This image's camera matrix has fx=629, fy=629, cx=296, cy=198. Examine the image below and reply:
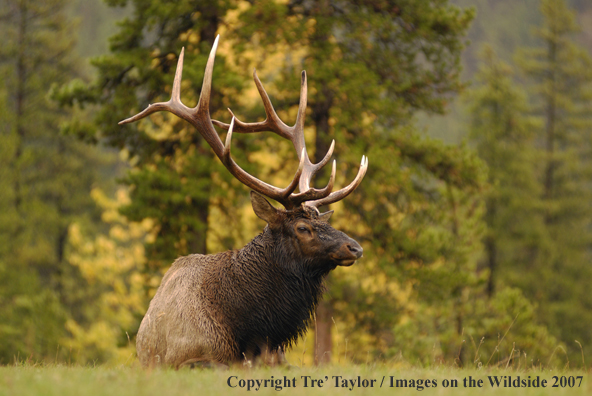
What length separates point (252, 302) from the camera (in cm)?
609

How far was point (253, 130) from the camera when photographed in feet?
25.6

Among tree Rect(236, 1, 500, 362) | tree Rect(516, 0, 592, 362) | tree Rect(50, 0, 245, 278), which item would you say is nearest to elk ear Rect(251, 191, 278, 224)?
tree Rect(50, 0, 245, 278)

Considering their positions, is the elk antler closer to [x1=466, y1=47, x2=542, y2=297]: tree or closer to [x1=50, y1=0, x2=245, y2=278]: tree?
[x1=50, y1=0, x2=245, y2=278]: tree

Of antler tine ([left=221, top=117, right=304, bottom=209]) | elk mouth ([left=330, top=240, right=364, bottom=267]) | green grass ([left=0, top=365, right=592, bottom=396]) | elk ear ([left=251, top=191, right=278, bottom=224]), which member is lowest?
green grass ([left=0, top=365, right=592, bottom=396])

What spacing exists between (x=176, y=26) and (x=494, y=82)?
15.0m

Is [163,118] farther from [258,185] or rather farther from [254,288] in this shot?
[254,288]

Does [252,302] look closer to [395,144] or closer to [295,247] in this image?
[295,247]

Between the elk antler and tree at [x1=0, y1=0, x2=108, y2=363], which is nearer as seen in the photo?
the elk antler

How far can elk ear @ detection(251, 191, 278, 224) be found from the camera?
20.3 feet

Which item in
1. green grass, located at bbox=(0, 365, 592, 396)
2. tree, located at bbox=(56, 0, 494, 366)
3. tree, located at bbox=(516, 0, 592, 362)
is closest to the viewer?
green grass, located at bbox=(0, 365, 592, 396)

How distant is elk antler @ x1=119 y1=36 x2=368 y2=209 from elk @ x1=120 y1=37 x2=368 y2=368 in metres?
0.02

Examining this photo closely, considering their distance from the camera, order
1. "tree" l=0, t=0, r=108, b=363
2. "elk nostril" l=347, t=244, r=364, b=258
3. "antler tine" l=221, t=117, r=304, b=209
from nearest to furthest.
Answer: "elk nostril" l=347, t=244, r=364, b=258 < "antler tine" l=221, t=117, r=304, b=209 < "tree" l=0, t=0, r=108, b=363

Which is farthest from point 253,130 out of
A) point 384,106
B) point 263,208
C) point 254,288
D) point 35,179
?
point 35,179

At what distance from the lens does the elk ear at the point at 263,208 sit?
20.3 feet
